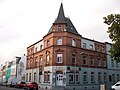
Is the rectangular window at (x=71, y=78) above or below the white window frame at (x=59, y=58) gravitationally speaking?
below

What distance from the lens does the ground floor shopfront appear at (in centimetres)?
4066

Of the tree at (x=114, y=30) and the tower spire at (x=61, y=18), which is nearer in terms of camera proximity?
the tree at (x=114, y=30)

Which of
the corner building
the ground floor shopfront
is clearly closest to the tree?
the corner building

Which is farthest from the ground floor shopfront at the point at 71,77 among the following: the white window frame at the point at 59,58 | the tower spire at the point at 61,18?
the tower spire at the point at 61,18

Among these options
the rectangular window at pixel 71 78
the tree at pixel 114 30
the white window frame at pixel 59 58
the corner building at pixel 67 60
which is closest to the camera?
the tree at pixel 114 30

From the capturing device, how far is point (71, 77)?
137 ft

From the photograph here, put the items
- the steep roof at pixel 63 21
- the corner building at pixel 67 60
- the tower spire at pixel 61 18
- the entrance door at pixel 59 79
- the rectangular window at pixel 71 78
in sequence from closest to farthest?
1. the entrance door at pixel 59 79
2. the corner building at pixel 67 60
3. the rectangular window at pixel 71 78
4. the tower spire at pixel 61 18
5. the steep roof at pixel 63 21

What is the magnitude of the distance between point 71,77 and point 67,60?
367 cm

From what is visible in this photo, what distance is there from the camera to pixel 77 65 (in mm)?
43625

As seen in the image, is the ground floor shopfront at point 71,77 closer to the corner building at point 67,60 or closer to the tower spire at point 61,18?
the corner building at point 67,60

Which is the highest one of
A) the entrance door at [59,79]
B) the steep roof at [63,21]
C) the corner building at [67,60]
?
the steep roof at [63,21]

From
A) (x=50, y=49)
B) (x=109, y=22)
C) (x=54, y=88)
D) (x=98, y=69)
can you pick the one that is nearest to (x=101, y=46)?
(x=98, y=69)

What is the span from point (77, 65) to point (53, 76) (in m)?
6.13

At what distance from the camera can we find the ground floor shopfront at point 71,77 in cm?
4066
